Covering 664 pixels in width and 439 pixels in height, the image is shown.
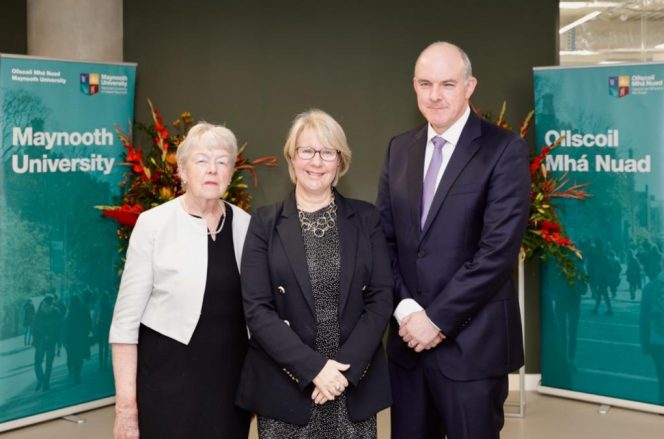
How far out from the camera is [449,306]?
288cm

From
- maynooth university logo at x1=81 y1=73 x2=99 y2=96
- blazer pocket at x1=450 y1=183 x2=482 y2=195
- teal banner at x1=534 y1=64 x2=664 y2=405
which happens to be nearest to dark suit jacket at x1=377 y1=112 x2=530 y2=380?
blazer pocket at x1=450 y1=183 x2=482 y2=195

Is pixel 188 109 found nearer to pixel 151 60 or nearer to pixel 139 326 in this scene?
pixel 151 60

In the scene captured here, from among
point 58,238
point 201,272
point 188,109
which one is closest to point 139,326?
point 201,272

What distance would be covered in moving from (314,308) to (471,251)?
1.97 ft

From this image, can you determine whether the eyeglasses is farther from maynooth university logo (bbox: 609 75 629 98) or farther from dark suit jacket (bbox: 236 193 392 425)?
maynooth university logo (bbox: 609 75 629 98)

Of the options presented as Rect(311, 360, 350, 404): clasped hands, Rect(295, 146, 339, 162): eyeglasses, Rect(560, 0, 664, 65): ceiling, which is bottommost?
Rect(311, 360, 350, 404): clasped hands

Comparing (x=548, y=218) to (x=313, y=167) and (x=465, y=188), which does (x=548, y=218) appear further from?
(x=313, y=167)

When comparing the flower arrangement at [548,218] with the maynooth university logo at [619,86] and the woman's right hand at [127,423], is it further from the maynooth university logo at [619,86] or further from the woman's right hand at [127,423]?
the woman's right hand at [127,423]

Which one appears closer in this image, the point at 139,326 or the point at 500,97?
the point at 139,326

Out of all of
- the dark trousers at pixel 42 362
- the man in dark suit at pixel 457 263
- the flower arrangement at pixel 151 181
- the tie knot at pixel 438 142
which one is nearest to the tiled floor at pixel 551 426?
the dark trousers at pixel 42 362

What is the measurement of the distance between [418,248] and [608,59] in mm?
4455

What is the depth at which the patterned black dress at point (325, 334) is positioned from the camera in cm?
276

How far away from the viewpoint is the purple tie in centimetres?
303

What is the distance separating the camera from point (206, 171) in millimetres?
2750
